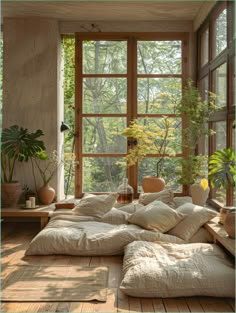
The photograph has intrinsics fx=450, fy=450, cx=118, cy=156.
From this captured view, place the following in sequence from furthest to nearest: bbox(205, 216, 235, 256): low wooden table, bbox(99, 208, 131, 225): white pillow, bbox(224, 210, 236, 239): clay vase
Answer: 1. bbox(99, 208, 131, 225): white pillow
2. bbox(224, 210, 236, 239): clay vase
3. bbox(205, 216, 235, 256): low wooden table

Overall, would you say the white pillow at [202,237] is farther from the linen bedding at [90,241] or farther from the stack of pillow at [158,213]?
the linen bedding at [90,241]

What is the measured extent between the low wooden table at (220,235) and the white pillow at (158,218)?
0.36 meters

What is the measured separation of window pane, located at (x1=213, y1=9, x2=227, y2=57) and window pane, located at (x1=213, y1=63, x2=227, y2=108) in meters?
0.23

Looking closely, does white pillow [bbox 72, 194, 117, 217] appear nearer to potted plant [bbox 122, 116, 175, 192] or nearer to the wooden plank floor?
potted plant [bbox 122, 116, 175, 192]

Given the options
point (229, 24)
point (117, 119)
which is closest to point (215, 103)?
point (229, 24)

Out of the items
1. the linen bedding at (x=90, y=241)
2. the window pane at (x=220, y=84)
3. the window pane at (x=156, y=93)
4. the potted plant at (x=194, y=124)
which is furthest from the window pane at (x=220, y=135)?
the linen bedding at (x=90, y=241)

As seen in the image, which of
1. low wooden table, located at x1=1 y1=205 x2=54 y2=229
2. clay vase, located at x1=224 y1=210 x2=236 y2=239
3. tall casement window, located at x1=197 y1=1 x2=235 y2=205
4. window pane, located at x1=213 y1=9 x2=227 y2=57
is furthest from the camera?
low wooden table, located at x1=1 y1=205 x2=54 y2=229

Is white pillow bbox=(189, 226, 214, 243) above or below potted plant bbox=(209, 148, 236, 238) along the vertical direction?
below

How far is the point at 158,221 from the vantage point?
4801 millimetres

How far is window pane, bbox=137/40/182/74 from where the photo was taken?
6.54 metres

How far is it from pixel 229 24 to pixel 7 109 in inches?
132

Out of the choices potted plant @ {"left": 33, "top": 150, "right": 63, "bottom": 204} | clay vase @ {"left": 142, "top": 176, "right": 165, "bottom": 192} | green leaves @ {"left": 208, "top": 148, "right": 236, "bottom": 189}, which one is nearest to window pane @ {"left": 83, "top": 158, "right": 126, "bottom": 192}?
potted plant @ {"left": 33, "top": 150, "right": 63, "bottom": 204}

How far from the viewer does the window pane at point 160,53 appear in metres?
6.54

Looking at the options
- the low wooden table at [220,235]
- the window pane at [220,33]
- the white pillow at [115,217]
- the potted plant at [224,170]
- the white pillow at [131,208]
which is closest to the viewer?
the low wooden table at [220,235]
